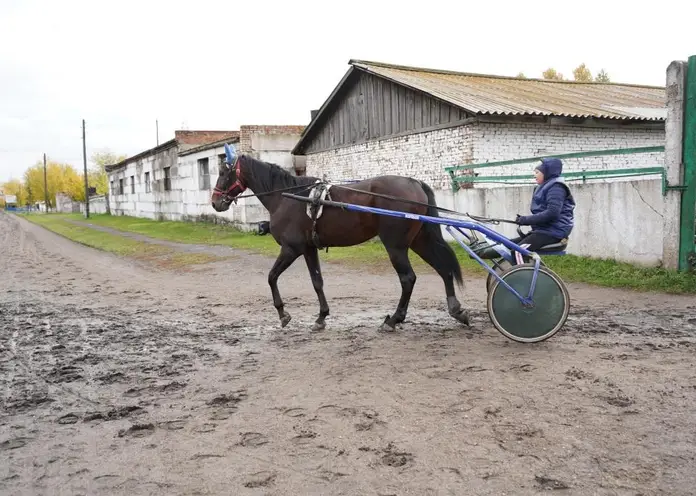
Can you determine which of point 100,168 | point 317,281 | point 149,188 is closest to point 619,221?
point 317,281

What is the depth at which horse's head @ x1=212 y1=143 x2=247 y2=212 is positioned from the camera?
7009mm

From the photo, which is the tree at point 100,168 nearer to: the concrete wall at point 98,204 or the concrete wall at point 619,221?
the concrete wall at point 98,204

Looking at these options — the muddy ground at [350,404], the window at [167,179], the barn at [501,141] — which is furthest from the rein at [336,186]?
the window at [167,179]

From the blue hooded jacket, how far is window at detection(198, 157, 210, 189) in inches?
787

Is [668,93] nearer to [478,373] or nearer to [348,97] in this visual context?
[478,373]

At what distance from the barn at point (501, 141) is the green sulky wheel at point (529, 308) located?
4.35 m

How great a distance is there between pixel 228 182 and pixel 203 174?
59.9 feet

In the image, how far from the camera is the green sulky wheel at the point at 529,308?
5.21 m

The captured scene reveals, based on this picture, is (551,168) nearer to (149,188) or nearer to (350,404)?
(350,404)

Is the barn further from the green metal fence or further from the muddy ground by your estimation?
the muddy ground

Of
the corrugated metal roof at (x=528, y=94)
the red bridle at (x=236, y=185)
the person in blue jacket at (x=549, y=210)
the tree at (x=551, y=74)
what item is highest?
the tree at (x=551, y=74)

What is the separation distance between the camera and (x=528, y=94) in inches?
655

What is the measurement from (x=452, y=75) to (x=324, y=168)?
5464mm

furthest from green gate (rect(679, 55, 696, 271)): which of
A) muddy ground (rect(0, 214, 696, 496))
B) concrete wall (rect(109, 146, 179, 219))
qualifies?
concrete wall (rect(109, 146, 179, 219))
